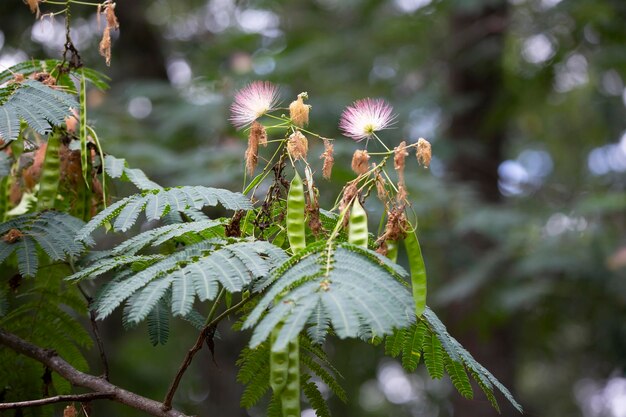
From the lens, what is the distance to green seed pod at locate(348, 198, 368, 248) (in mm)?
1871

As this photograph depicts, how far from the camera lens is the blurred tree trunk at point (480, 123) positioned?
7.77 m

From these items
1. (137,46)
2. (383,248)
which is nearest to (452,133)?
(137,46)

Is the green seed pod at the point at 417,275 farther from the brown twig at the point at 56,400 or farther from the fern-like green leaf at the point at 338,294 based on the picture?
the brown twig at the point at 56,400

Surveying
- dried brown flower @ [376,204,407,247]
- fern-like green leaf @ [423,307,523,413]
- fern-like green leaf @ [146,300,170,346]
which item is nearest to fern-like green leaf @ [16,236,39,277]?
fern-like green leaf @ [146,300,170,346]

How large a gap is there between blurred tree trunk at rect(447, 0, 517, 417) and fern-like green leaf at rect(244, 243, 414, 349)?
607 cm

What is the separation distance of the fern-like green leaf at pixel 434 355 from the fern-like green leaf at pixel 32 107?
48.6 inches

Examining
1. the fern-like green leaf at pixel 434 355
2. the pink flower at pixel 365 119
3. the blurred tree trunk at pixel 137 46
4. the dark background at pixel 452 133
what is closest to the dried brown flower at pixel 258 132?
the pink flower at pixel 365 119

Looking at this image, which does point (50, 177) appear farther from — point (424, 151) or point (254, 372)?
point (424, 151)

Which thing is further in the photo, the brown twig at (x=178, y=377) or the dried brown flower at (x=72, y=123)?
the dried brown flower at (x=72, y=123)

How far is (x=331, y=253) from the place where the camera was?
5.88 feet

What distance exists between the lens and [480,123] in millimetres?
8711

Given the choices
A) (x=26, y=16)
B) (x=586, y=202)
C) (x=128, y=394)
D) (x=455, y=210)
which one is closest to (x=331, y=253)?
(x=128, y=394)

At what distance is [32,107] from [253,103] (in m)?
0.66

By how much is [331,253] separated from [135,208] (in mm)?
686
